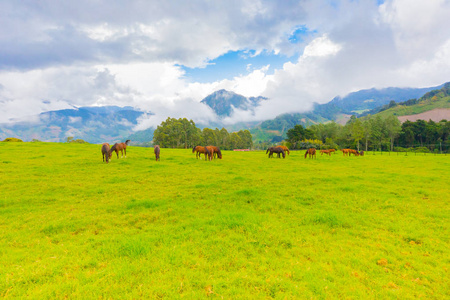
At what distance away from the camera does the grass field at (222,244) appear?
3.82m

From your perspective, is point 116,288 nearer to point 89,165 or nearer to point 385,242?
point 385,242

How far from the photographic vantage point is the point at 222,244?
17.4 ft

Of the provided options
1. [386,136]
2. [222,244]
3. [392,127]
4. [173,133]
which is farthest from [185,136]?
[386,136]

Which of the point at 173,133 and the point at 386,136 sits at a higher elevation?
the point at 173,133

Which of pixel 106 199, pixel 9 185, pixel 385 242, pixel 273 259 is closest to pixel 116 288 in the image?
pixel 273 259

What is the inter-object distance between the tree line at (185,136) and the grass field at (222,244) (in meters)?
70.0

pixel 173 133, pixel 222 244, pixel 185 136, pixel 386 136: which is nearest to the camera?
pixel 222 244

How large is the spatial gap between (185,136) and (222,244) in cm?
8265

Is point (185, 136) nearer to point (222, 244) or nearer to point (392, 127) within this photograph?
point (222, 244)

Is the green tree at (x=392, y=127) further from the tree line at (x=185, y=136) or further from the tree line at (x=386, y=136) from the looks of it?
the tree line at (x=185, y=136)

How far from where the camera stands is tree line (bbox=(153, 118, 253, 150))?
78.2 m

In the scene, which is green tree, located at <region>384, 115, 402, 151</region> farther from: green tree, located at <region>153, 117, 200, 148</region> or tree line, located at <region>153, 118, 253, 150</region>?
green tree, located at <region>153, 117, 200, 148</region>

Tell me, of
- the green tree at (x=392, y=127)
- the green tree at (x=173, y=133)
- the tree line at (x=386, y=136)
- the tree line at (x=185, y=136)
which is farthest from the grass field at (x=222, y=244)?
the green tree at (x=392, y=127)

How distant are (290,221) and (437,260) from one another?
12.4 ft
